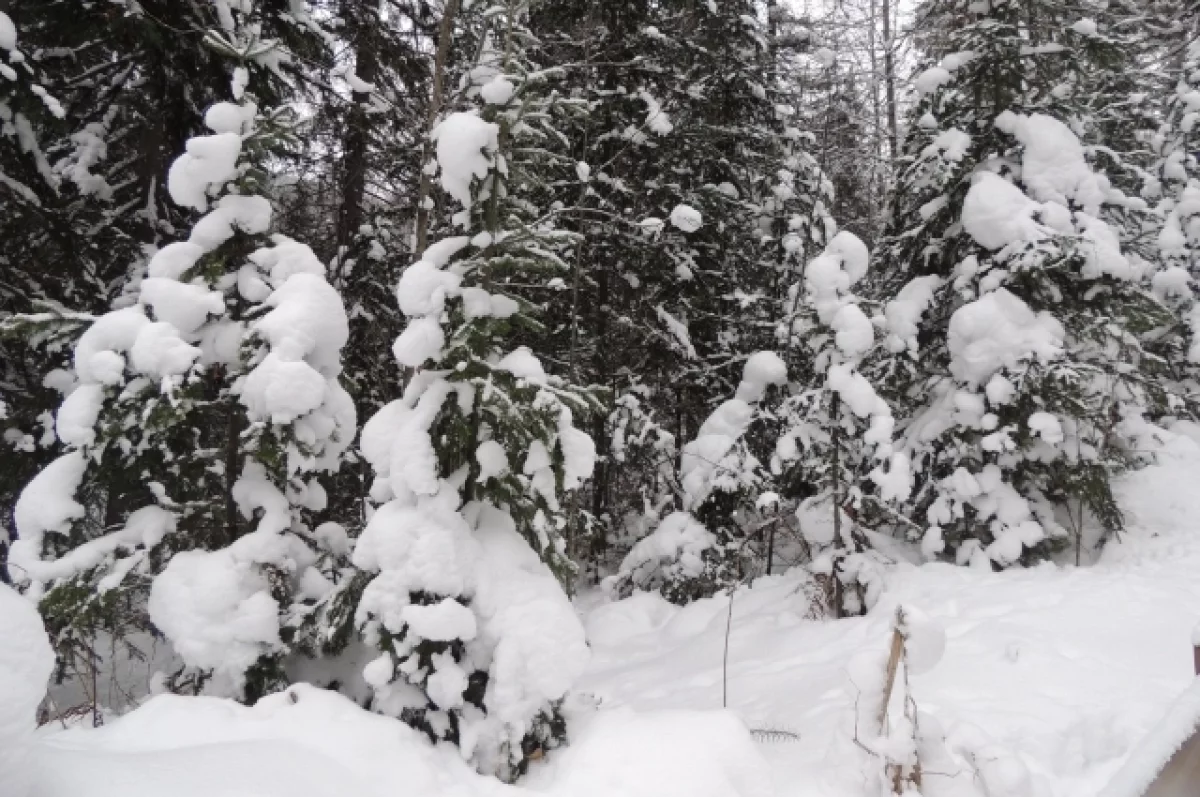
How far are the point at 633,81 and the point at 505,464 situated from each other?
25.4 feet

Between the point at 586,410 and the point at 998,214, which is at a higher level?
the point at 998,214

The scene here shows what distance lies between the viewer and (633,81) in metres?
9.93

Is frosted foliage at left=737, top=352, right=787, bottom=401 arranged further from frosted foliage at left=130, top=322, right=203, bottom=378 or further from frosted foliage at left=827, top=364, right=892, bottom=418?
frosted foliage at left=130, top=322, right=203, bottom=378

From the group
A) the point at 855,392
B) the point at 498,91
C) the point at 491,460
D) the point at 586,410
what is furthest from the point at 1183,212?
the point at 491,460

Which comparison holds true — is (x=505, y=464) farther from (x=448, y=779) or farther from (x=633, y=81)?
(x=633, y=81)

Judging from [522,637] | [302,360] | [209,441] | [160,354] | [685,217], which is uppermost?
[685,217]

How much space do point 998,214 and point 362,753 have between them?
791cm

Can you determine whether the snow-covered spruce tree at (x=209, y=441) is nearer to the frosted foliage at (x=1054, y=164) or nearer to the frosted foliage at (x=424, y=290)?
the frosted foliage at (x=424, y=290)

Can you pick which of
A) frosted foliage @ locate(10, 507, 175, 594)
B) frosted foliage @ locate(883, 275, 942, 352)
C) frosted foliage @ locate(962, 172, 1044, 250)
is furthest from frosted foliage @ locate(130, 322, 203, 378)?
frosted foliage @ locate(962, 172, 1044, 250)

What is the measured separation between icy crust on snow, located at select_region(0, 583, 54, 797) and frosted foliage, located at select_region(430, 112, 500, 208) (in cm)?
299

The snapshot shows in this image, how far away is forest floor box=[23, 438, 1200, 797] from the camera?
2973mm

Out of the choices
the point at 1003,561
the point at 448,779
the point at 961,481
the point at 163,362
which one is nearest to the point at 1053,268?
the point at 961,481

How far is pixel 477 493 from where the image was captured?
418cm

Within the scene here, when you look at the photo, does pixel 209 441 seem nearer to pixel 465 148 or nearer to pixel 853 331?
pixel 465 148
